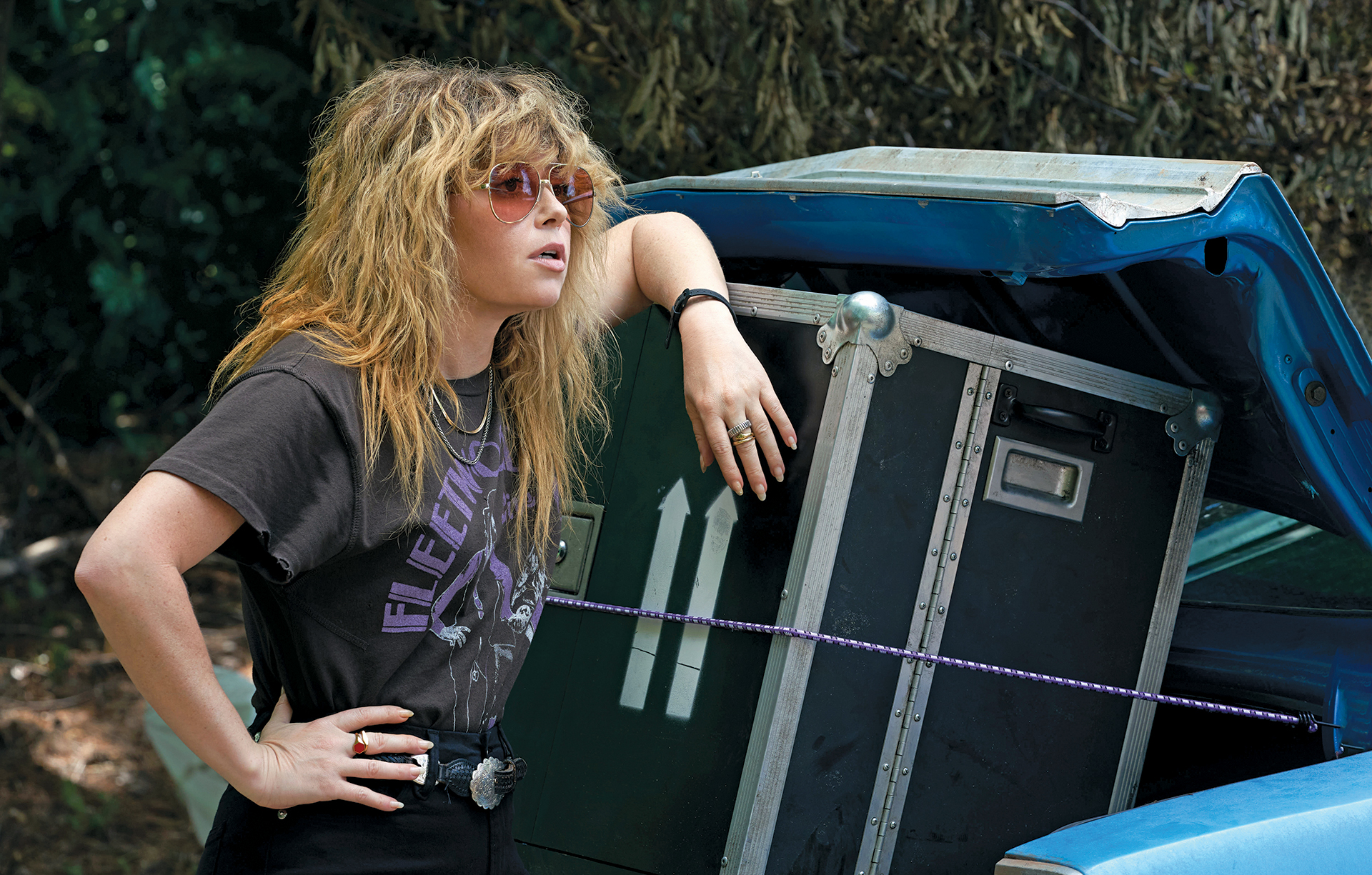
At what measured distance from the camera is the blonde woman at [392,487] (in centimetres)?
130

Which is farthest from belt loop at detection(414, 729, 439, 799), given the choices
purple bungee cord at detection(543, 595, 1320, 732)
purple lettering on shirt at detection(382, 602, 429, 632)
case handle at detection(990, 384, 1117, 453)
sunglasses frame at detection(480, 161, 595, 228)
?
case handle at detection(990, 384, 1117, 453)

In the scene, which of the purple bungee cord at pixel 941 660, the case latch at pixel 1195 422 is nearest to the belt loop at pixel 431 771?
the purple bungee cord at pixel 941 660

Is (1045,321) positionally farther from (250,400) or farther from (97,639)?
(97,639)

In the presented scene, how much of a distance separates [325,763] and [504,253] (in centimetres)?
73

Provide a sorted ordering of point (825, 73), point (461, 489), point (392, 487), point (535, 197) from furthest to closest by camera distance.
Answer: point (825, 73), point (535, 197), point (461, 489), point (392, 487)

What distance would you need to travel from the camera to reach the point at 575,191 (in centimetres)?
175

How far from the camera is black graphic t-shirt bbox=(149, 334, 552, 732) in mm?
1294

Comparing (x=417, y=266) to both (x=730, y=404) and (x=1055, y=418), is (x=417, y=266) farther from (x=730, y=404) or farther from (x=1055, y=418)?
(x=1055, y=418)

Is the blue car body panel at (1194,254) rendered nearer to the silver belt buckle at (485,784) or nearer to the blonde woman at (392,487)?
the blonde woman at (392,487)

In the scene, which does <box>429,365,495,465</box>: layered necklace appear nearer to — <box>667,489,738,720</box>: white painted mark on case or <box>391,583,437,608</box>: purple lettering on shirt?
<box>391,583,437,608</box>: purple lettering on shirt

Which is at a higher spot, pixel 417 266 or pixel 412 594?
pixel 417 266

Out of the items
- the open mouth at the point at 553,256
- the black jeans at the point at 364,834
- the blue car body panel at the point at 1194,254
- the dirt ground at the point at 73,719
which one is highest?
the blue car body panel at the point at 1194,254

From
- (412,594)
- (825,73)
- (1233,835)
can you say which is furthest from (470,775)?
(825,73)

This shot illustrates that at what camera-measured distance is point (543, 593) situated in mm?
1749
